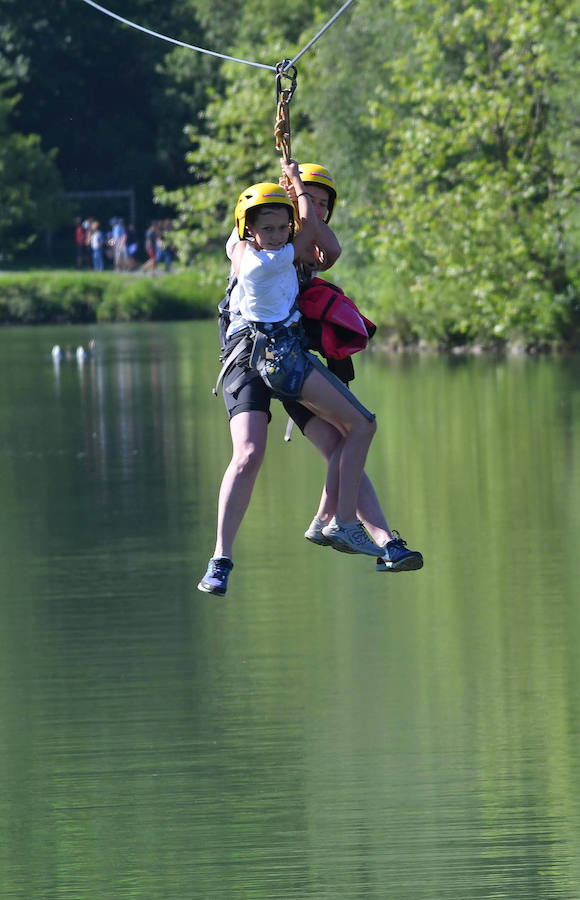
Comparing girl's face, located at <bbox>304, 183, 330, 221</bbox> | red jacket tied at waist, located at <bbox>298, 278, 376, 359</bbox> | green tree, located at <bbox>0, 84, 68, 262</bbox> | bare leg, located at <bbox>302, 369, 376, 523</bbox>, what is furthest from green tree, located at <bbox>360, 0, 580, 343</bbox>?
green tree, located at <bbox>0, 84, 68, 262</bbox>

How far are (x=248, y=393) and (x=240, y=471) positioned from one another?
15.7 inches

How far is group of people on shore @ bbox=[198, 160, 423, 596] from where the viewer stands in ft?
31.3

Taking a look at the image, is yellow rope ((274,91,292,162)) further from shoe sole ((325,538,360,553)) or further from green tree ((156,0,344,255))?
green tree ((156,0,344,255))

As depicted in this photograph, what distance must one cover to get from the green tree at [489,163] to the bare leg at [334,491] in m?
29.0

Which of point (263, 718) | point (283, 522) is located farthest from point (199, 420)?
point (263, 718)

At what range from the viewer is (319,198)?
9945 mm

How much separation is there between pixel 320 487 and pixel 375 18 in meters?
16.9

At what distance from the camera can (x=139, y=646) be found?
23.9m

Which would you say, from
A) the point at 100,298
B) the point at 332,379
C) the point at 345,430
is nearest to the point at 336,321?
the point at 332,379

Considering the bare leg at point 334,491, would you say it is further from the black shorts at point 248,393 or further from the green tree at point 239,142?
the green tree at point 239,142

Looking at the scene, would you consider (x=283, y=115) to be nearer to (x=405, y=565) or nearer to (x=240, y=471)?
(x=240, y=471)

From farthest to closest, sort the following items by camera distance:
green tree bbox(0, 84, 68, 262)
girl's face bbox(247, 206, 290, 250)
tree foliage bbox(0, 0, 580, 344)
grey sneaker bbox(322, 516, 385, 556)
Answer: green tree bbox(0, 84, 68, 262) → tree foliage bbox(0, 0, 580, 344) → grey sneaker bbox(322, 516, 385, 556) → girl's face bbox(247, 206, 290, 250)

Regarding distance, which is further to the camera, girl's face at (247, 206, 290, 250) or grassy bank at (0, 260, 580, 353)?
grassy bank at (0, 260, 580, 353)

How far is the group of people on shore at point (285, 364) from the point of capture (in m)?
9.54
